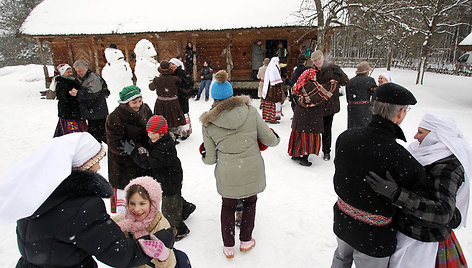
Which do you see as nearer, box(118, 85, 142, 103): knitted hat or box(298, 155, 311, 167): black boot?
box(118, 85, 142, 103): knitted hat

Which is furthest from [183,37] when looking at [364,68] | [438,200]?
[438,200]

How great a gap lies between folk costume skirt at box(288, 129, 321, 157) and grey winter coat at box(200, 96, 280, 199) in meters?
2.46

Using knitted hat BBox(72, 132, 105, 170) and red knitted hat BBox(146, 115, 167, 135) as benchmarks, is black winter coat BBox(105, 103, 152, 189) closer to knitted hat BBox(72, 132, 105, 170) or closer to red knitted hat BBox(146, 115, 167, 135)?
red knitted hat BBox(146, 115, 167, 135)

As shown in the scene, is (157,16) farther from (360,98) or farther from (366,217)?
(366,217)

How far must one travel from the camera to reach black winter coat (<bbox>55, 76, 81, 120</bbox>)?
4746 mm

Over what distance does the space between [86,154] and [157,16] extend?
13.5 meters

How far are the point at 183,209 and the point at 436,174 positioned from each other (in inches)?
106

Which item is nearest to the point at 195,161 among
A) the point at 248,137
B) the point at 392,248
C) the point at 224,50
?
the point at 248,137

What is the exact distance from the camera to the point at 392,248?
1.80m

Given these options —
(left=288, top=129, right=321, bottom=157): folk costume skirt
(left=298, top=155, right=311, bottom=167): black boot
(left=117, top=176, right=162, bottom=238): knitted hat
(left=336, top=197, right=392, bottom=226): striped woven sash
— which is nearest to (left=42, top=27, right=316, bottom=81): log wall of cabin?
(left=288, top=129, right=321, bottom=157): folk costume skirt

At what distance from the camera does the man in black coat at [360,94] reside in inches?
195

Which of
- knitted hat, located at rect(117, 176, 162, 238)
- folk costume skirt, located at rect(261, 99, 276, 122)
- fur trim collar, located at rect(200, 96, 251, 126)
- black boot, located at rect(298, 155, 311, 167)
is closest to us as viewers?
knitted hat, located at rect(117, 176, 162, 238)

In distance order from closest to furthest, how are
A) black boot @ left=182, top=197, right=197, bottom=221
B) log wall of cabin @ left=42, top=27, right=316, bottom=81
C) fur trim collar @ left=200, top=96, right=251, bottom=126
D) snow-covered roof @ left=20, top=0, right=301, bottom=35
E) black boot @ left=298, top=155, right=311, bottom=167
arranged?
1. fur trim collar @ left=200, top=96, right=251, bottom=126
2. black boot @ left=182, top=197, right=197, bottom=221
3. black boot @ left=298, top=155, right=311, bottom=167
4. snow-covered roof @ left=20, top=0, right=301, bottom=35
5. log wall of cabin @ left=42, top=27, right=316, bottom=81

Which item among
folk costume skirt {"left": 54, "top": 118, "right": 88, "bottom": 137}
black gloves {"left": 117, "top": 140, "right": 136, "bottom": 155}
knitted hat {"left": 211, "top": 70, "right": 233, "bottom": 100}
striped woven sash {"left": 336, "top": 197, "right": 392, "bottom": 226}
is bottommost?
folk costume skirt {"left": 54, "top": 118, "right": 88, "bottom": 137}
